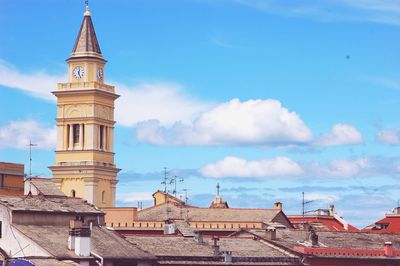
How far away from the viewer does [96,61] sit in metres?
→ 148

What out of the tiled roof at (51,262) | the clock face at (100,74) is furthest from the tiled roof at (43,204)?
the clock face at (100,74)

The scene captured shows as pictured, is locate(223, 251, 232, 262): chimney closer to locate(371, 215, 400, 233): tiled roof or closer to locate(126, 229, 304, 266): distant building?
locate(126, 229, 304, 266): distant building

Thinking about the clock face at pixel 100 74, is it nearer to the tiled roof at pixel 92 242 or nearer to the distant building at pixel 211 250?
the distant building at pixel 211 250

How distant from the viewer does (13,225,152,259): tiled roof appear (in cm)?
7525

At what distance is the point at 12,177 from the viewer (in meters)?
101

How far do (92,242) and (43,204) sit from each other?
4.10 metres

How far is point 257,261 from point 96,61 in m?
64.5

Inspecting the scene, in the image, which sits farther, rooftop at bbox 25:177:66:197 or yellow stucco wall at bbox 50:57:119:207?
yellow stucco wall at bbox 50:57:119:207

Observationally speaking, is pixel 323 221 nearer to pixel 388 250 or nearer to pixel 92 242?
pixel 388 250

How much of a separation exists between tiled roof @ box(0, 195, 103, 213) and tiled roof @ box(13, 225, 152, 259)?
122 cm

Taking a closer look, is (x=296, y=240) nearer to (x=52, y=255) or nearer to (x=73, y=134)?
(x=52, y=255)

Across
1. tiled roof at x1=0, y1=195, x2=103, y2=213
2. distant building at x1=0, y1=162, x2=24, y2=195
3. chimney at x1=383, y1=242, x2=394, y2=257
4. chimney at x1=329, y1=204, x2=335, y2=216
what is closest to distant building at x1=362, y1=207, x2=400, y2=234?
chimney at x1=329, y1=204, x2=335, y2=216

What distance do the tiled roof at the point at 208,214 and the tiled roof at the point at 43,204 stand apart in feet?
120

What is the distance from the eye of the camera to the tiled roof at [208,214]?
122812mm
